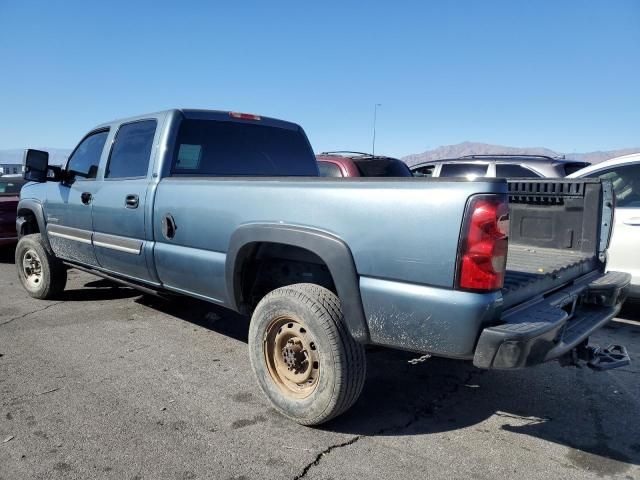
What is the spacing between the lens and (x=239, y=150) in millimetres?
4359

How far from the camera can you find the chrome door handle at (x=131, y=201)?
3.92 m

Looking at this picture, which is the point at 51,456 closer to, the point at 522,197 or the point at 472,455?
the point at 472,455

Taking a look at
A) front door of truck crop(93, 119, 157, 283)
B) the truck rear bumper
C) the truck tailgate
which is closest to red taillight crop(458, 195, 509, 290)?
the truck rear bumper

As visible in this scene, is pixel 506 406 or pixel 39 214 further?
pixel 39 214

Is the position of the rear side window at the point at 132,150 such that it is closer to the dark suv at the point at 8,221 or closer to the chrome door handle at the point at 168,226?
the chrome door handle at the point at 168,226

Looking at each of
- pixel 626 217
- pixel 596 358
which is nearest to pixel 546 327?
pixel 596 358

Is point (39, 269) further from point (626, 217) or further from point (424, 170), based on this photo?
point (424, 170)

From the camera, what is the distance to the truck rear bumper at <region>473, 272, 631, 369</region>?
221 centimetres

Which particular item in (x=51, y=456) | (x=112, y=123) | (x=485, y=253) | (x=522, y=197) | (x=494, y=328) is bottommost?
(x=51, y=456)

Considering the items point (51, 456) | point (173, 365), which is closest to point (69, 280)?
point (173, 365)

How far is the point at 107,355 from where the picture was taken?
401 cm

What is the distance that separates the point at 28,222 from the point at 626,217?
6560 millimetres

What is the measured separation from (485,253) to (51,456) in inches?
94.8

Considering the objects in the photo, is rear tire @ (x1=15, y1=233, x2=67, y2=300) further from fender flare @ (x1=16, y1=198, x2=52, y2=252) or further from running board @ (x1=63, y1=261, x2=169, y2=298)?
running board @ (x1=63, y1=261, x2=169, y2=298)
